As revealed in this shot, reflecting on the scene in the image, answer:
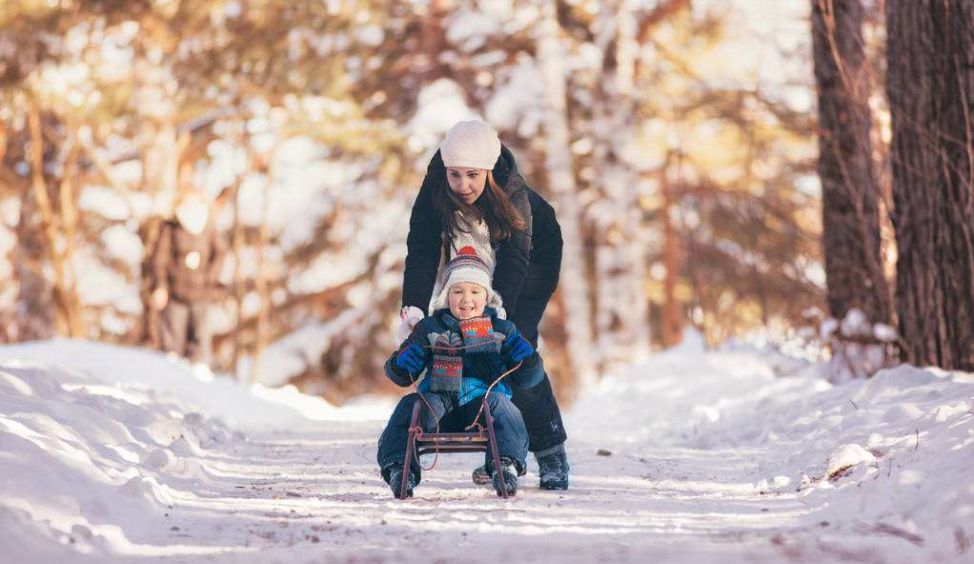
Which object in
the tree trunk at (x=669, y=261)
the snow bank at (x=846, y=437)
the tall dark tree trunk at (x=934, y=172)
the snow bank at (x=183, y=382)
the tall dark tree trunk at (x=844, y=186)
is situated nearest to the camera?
the snow bank at (x=846, y=437)

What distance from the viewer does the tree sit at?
10453 mm

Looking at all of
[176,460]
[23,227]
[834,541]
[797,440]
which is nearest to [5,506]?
[176,460]

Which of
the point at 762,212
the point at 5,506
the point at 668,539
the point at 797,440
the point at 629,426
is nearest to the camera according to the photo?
the point at 5,506

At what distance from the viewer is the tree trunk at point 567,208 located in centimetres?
1925

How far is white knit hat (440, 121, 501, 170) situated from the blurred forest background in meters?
5.63

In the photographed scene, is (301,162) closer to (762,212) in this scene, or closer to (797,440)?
(762,212)

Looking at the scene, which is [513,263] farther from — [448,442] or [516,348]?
[448,442]

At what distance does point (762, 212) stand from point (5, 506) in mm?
17787

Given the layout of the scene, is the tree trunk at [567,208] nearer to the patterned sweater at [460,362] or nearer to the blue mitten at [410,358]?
the patterned sweater at [460,362]

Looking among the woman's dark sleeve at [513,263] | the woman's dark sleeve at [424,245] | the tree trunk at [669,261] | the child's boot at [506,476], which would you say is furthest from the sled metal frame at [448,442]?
the tree trunk at [669,261]

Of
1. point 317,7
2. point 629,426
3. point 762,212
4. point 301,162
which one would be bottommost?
point 629,426

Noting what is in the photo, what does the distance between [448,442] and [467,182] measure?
4.24ft

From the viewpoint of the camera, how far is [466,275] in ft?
19.6

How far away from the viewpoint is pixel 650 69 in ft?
69.1
